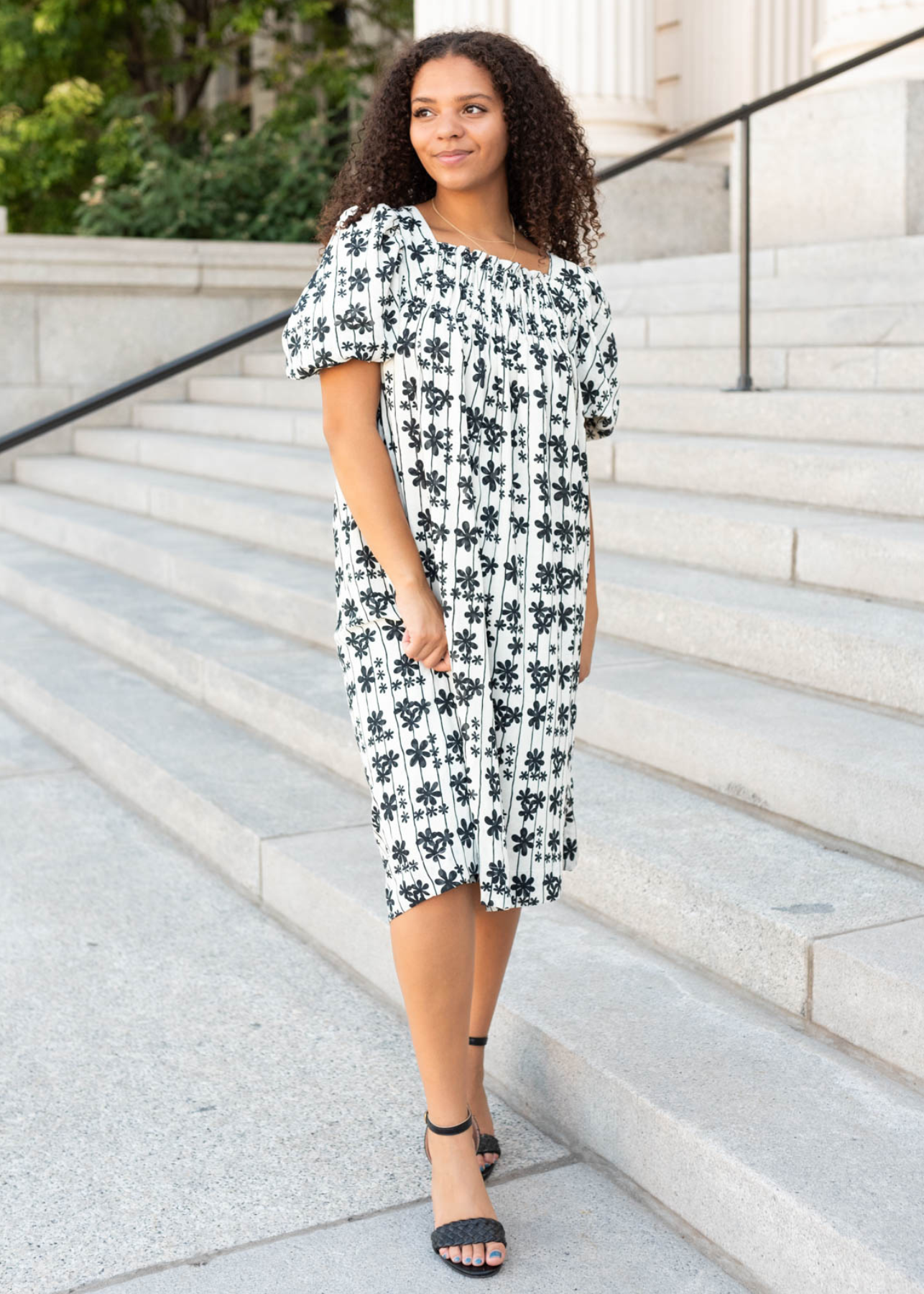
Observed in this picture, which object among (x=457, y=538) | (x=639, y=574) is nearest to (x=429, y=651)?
(x=457, y=538)

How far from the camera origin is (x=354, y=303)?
2.37 m

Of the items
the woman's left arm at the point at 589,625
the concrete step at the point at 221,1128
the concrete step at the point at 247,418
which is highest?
the concrete step at the point at 247,418

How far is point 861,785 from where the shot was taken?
130 inches

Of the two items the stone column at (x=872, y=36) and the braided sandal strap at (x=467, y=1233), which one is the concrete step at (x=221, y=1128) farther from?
the stone column at (x=872, y=36)

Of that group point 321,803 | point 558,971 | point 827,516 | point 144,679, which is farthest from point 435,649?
point 144,679

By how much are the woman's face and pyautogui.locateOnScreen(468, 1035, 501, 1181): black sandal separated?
1.48 metres

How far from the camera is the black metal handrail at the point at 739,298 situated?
6008 mm

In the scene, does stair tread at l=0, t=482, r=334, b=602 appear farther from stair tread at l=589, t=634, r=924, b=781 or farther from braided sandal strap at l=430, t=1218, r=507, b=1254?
braided sandal strap at l=430, t=1218, r=507, b=1254

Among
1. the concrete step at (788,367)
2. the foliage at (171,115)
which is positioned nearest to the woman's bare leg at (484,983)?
the concrete step at (788,367)

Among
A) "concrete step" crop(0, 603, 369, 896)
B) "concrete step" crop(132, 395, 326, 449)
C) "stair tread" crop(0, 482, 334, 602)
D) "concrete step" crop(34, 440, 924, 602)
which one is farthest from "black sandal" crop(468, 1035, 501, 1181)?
"concrete step" crop(132, 395, 326, 449)

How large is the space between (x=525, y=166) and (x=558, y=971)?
162 cm

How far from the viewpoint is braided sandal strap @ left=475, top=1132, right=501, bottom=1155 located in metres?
2.75

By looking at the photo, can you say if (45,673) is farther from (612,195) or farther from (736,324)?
(612,195)

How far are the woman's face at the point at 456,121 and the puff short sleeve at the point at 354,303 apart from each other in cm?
13
